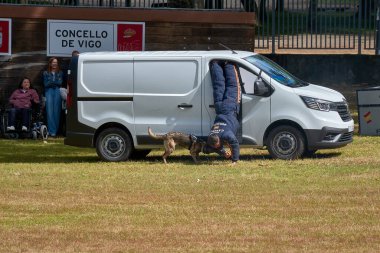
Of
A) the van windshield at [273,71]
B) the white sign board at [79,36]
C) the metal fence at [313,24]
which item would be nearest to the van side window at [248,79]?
the van windshield at [273,71]

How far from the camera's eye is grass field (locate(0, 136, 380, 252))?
11.8m

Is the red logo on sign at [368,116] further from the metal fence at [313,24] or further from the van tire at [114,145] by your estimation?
the metal fence at [313,24]

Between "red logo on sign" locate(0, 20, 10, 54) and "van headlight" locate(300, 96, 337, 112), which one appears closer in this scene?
"van headlight" locate(300, 96, 337, 112)

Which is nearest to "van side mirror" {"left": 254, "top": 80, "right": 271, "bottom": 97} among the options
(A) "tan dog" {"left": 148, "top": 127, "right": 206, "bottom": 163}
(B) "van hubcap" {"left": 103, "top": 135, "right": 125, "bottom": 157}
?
(A) "tan dog" {"left": 148, "top": 127, "right": 206, "bottom": 163}

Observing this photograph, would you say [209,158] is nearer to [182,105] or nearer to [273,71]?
[182,105]

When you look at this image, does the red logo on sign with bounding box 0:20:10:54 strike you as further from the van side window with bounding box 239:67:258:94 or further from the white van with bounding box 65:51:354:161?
the van side window with bounding box 239:67:258:94

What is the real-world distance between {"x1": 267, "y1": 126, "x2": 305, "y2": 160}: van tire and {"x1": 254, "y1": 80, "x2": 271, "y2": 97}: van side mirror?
0.60 m

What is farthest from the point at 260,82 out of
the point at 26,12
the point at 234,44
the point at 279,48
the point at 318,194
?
the point at 279,48

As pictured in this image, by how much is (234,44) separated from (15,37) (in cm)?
465

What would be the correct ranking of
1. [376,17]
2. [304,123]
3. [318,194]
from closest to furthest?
[318,194] → [304,123] → [376,17]

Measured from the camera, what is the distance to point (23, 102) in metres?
23.8

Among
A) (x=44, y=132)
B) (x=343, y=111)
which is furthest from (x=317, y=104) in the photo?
(x=44, y=132)

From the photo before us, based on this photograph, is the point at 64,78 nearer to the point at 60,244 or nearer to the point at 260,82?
the point at 260,82

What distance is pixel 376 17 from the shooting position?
2742 cm
